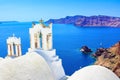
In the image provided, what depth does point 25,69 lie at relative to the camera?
11.1 metres

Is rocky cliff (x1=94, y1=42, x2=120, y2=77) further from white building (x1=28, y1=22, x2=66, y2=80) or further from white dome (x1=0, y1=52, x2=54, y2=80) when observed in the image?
white dome (x1=0, y1=52, x2=54, y2=80)

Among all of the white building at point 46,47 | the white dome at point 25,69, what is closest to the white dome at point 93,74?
the white dome at point 25,69

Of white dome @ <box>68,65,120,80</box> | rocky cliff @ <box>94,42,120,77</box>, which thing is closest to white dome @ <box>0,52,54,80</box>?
white dome @ <box>68,65,120,80</box>

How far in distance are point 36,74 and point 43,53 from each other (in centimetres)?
387

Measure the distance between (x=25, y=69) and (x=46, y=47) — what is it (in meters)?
4.98

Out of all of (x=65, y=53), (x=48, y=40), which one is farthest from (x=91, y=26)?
(x=48, y=40)

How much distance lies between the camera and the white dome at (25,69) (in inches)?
407

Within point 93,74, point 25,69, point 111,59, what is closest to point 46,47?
point 25,69

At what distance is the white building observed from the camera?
15.1m

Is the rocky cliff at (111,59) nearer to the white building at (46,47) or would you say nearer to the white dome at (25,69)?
the white building at (46,47)

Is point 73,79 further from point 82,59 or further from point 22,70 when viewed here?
point 82,59

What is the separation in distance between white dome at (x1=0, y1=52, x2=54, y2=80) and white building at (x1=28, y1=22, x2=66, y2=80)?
242 cm

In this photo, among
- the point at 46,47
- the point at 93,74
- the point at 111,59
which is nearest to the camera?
the point at 93,74

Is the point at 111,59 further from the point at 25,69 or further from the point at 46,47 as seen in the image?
the point at 25,69
